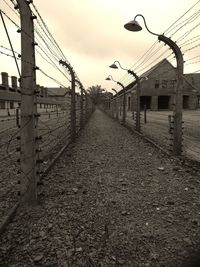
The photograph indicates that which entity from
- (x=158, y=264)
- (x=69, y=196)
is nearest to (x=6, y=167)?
(x=69, y=196)

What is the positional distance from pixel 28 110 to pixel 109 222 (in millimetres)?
1956

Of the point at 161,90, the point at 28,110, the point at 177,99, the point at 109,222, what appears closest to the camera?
the point at 109,222

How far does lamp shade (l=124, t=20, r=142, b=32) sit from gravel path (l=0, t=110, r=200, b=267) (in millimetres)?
4607

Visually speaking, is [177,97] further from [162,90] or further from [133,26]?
[162,90]

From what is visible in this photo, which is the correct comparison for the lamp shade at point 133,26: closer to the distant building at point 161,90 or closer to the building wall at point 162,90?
the distant building at point 161,90

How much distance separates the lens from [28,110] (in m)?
3.87

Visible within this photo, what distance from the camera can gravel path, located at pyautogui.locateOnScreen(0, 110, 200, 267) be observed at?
2805mm

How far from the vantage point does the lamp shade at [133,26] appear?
8031 mm

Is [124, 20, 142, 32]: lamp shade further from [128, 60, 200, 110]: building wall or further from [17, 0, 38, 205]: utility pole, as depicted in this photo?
[128, 60, 200, 110]: building wall

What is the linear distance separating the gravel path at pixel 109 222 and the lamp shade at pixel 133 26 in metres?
4.61

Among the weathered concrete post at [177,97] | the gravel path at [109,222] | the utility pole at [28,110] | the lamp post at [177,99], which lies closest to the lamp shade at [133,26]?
the lamp post at [177,99]

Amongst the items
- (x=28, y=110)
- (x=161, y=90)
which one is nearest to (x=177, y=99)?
(x=28, y=110)

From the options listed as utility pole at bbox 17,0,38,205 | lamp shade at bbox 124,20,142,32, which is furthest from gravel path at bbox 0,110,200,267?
lamp shade at bbox 124,20,142,32

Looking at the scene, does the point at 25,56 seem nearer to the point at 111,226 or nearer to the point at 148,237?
the point at 111,226
